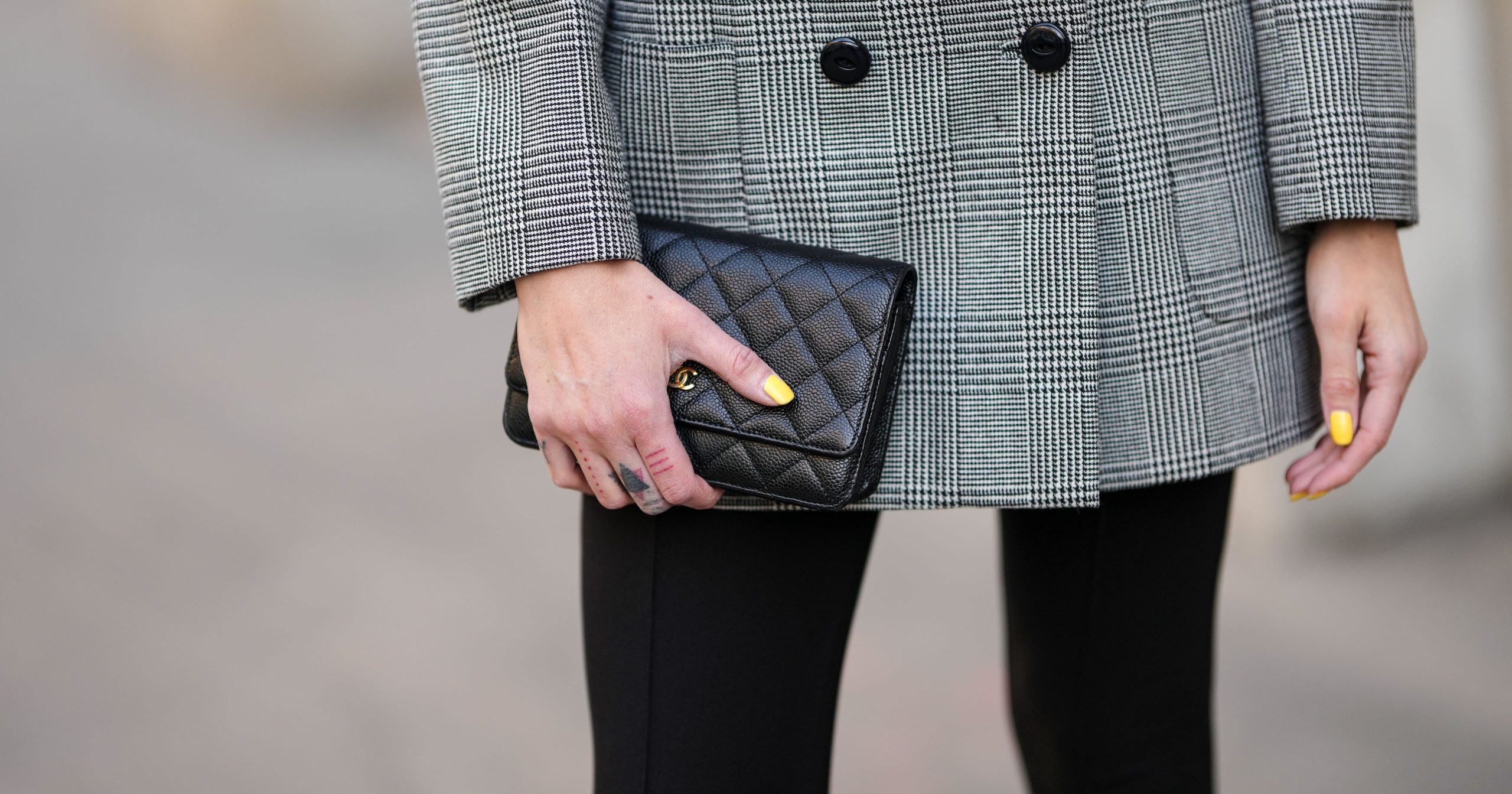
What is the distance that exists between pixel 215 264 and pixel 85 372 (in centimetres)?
108

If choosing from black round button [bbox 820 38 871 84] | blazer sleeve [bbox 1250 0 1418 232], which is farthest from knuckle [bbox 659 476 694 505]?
blazer sleeve [bbox 1250 0 1418 232]

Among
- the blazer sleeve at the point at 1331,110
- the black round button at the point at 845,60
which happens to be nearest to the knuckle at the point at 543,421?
the black round button at the point at 845,60

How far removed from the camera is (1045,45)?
33.0 inches

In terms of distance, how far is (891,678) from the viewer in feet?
7.04

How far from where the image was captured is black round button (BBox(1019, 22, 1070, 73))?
0.83 meters

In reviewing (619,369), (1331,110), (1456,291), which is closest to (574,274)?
(619,369)

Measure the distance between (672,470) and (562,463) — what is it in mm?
84

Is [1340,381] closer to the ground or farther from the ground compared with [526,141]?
closer to the ground

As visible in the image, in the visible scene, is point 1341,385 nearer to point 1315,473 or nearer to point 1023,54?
point 1315,473

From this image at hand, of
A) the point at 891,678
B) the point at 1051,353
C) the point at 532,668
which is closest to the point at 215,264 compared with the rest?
the point at 532,668

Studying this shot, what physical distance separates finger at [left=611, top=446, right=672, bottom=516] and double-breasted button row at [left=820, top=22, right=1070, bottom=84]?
315mm

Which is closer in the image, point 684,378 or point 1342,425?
point 684,378

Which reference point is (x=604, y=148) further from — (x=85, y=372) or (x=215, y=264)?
(x=215, y=264)

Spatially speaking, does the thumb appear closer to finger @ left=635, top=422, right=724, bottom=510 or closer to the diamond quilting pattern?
the diamond quilting pattern
